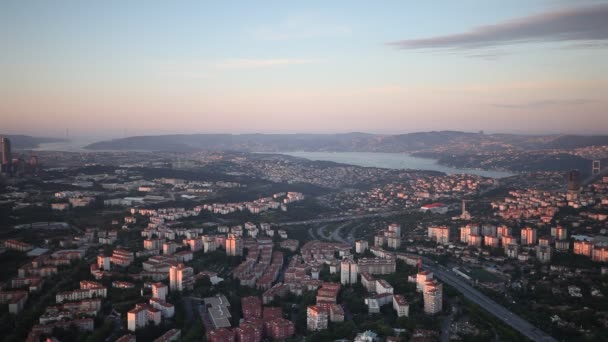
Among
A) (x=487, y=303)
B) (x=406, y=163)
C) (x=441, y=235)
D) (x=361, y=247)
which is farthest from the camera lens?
(x=406, y=163)

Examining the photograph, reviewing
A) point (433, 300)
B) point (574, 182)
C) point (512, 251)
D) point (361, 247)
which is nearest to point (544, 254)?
point (512, 251)

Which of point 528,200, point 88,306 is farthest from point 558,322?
point 528,200

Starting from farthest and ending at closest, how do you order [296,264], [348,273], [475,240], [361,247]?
[475,240] < [361,247] < [296,264] < [348,273]

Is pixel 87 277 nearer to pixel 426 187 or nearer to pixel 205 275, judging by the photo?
pixel 205 275

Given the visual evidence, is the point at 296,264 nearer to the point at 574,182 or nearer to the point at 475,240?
the point at 475,240

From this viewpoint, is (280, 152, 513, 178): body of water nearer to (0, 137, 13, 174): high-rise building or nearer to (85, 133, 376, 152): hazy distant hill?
(85, 133, 376, 152): hazy distant hill

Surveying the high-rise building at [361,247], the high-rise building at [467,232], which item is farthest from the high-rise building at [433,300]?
the high-rise building at [467,232]
